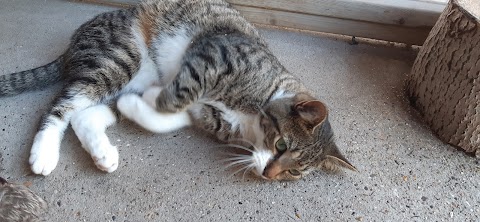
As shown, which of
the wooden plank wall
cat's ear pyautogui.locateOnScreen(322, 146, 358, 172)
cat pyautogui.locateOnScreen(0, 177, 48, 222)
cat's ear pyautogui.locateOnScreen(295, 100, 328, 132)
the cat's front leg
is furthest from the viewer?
the wooden plank wall

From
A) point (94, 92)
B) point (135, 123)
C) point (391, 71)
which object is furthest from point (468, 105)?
point (94, 92)

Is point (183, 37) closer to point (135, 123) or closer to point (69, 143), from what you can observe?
point (135, 123)

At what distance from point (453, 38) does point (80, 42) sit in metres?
1.54

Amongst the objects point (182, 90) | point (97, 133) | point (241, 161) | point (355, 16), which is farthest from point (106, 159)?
point (355, 16)

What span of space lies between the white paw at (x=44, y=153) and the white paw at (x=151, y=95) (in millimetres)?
366

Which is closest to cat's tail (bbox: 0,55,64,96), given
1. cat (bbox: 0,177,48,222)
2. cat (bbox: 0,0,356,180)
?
cat (bbox: 0,0,356,180)

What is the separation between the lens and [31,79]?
189 centimetres

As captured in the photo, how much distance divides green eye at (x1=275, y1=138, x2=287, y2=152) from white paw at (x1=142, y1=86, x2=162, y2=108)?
52cm

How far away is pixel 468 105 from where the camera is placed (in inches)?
73.0

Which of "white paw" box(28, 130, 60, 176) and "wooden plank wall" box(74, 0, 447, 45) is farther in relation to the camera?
"wooden plank wall" box(74, 0, 447, 45)

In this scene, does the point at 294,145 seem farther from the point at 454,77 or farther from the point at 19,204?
the point at 19,204

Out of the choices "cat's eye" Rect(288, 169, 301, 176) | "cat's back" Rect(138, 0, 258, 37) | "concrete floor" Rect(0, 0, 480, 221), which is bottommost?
"concrete floor" Rect(0, 0, 480, 221)

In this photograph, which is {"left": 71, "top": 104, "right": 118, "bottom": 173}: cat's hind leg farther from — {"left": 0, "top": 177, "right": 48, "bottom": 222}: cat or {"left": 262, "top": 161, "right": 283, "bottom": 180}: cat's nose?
{"left": 262, "top": 161, "right": 283, "bottom": 180}: cat's nose

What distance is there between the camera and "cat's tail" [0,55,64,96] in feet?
6.10
